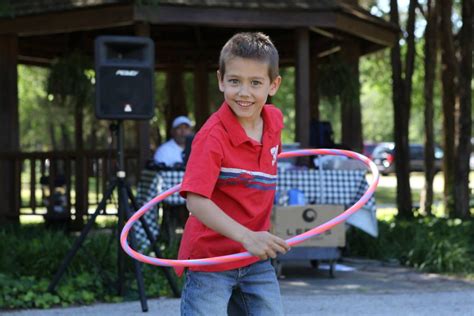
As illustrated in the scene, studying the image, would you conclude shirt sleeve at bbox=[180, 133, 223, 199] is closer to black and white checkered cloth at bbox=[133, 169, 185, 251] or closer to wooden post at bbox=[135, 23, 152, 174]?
black and white checkered cloth at bbox=[133, 169, 185, 251]

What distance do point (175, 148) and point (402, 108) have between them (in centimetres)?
400

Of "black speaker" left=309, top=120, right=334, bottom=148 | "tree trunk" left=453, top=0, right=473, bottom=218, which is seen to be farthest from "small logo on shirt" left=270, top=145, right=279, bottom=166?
"tree trunk" left=453, top=0, right=473, bottom=218

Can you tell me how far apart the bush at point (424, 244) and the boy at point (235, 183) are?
574cm

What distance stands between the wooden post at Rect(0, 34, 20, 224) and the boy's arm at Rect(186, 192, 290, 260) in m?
8.74

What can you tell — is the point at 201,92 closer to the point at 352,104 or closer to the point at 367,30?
the point at 352,104

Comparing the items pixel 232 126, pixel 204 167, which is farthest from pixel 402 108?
pixel 204 167

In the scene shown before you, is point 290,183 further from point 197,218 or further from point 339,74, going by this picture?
point 197,218

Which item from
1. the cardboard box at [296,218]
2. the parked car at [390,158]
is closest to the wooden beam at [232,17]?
the cardboard box at [296,218]

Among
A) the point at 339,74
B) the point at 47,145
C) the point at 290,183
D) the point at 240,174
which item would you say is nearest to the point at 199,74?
the point at 339,74

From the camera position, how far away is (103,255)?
786 cm

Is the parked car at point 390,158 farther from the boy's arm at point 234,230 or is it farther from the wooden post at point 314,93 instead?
the boy's arm at point 234,230

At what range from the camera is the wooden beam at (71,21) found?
1016 cm

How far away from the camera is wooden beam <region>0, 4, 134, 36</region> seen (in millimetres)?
10164

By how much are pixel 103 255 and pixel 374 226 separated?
300 cm
